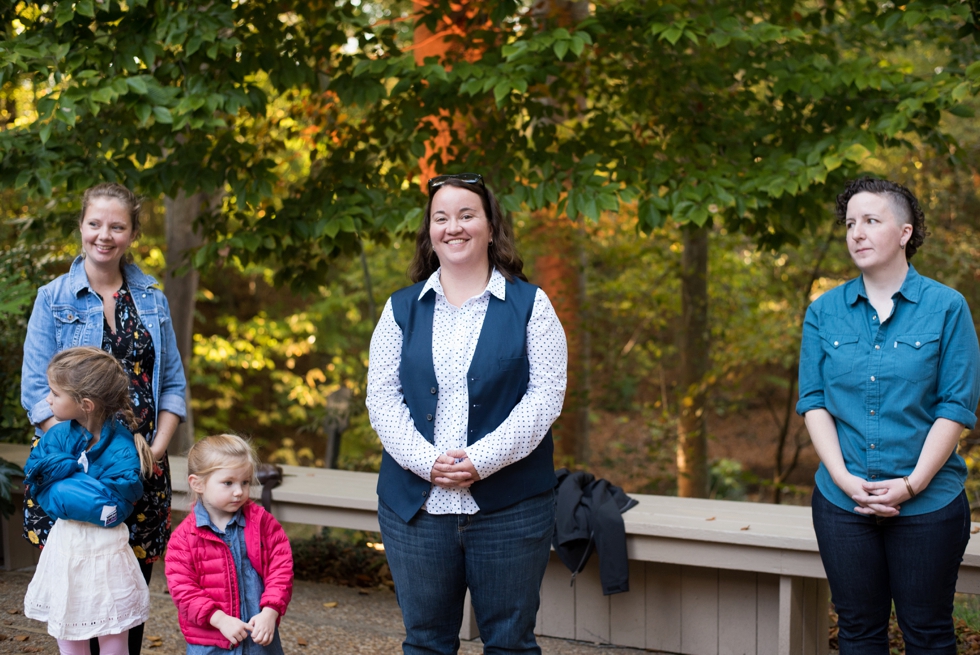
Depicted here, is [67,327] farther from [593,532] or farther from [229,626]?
[593,532]

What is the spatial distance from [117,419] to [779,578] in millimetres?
2629

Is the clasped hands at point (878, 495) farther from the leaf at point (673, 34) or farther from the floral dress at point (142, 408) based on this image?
the leaf at point (673, 34)

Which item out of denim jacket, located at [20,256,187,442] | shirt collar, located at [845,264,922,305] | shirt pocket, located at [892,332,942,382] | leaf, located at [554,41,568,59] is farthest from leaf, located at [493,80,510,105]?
shirt pocket, located at [892,332,942,382]

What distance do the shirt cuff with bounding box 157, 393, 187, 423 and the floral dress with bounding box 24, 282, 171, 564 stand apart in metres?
0.05

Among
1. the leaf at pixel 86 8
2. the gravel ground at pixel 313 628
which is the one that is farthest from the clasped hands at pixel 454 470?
the leaf at pixel 86 8

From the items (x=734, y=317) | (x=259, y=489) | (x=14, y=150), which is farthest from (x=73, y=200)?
(x=734, y=317)

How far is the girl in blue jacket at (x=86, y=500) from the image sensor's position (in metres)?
2.49

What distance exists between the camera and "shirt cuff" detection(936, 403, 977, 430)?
7.38 ft

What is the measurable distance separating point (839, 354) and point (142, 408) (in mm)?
2153

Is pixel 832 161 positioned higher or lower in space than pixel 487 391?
higher

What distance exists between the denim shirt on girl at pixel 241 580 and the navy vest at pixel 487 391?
47cm

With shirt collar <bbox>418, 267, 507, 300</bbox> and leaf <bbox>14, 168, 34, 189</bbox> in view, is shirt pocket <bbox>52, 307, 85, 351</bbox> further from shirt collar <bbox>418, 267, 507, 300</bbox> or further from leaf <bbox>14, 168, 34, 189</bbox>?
leaf <bbox>14, 168, 34, 189</bbox>

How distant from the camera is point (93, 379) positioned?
8.22 feet

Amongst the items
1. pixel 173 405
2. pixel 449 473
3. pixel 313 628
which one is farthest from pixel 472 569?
pixel 313 628
